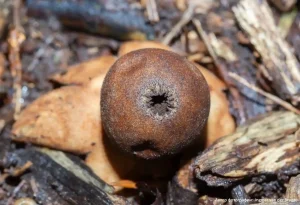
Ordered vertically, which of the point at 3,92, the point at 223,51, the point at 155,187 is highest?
the point at 223,51

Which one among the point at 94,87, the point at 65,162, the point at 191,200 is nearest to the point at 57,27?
the point at 94,87

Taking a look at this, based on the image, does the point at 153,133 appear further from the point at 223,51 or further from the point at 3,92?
the point at 3,92

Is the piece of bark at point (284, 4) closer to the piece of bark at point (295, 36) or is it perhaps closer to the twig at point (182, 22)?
the piece of bark at point (295, 36)

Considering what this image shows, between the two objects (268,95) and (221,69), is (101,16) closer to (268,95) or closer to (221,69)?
(221,69)

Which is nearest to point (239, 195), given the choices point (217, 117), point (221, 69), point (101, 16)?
point (217, 117)

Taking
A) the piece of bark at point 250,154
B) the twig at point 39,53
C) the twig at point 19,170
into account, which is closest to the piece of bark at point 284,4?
the piece of bark at point 250,154
